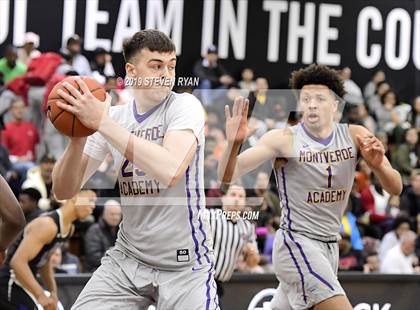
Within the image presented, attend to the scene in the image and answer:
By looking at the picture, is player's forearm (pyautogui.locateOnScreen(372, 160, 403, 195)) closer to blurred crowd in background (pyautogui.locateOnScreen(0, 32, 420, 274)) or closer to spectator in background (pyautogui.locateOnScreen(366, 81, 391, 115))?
blurred crowd in background (pyautogui.locateOnScreen(0, 32, 420, 274))

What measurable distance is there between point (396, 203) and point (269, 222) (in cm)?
284

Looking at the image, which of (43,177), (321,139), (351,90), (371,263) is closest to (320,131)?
(321,139)

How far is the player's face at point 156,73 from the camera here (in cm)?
536

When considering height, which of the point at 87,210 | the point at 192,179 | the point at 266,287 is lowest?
the point at 266,287

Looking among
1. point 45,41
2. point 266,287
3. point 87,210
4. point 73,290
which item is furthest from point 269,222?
point 45,41

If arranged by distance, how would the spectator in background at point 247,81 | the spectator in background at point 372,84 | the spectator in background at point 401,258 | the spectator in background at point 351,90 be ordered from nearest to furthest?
the spectator in background at point 401,258
the spectator in background at point 247,81
the spectator in background at point 351,90
the spectator in background at point 372,84

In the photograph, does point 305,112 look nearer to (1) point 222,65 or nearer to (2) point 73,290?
(2) point 73,290

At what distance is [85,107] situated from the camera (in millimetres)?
4738

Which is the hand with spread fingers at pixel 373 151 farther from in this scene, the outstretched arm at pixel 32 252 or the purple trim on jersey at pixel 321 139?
the outstretched arm at pixel 32 252

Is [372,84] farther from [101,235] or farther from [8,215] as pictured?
[8,215]

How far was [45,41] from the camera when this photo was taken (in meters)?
14.0

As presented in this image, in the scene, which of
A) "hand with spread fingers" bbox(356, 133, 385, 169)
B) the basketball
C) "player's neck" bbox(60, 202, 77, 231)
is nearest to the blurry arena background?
"player's neck" bbox(60, 202, 77, 231)

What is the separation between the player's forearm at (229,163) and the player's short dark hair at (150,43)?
948 millimetres

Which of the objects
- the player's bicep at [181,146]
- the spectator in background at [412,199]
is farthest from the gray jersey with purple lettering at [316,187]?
the spectator in background at [412,199]
